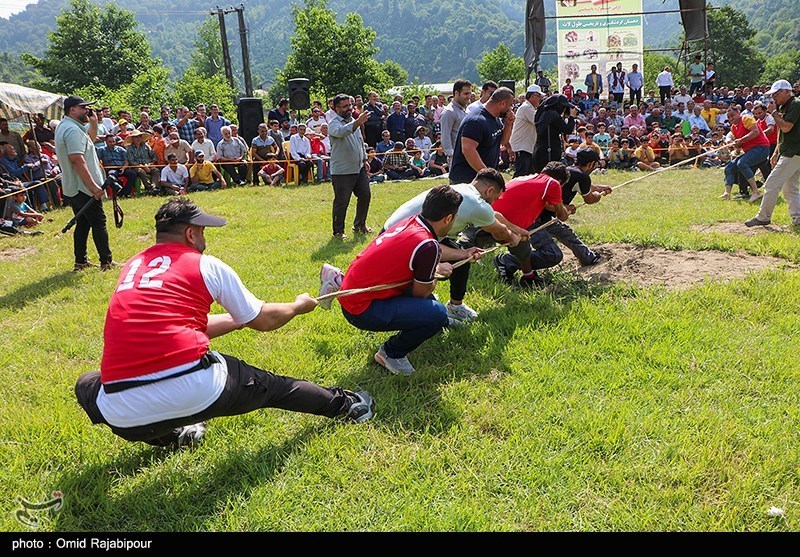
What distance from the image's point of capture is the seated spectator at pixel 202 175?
12.8 metres

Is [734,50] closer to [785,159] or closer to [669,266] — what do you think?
[785,159]

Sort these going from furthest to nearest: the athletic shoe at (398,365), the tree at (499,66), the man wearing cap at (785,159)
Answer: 1. the tree at (499,66)
2. the man wearing cap at (785,159)
3. the athletic shoe at (398,365)

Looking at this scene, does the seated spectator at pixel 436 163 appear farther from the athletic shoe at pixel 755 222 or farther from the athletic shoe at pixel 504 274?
the athletic shoe at pixel 504 274

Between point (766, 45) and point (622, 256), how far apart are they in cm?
14201

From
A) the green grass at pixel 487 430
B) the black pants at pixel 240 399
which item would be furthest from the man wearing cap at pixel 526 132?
the black pants at pixel 240 399

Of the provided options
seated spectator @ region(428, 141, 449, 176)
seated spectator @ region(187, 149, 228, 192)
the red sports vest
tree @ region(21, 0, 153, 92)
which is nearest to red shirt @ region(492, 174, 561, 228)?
the red sports vest

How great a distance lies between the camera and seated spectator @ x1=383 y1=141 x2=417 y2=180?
15117 mm

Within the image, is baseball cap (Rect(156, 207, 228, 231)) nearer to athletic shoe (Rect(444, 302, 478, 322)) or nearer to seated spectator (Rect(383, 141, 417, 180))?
athletic shoe (Rect(444, 302, 478, 322))

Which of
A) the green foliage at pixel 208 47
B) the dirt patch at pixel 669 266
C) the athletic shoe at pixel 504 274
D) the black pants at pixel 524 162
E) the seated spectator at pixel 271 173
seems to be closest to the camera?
the dirt patch at pixel 669 266

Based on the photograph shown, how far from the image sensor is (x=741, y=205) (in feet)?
30.2

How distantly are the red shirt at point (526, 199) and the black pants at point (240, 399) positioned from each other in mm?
2797

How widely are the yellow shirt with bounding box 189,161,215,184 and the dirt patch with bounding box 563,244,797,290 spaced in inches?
372
